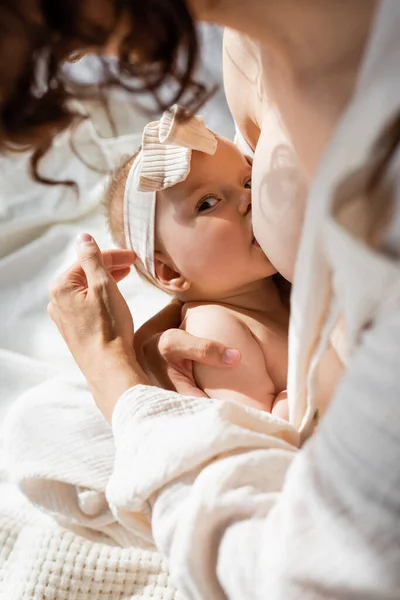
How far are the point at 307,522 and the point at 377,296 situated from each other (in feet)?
0.54

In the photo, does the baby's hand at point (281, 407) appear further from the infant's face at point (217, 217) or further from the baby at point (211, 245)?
the infant's face at point (217, 217)

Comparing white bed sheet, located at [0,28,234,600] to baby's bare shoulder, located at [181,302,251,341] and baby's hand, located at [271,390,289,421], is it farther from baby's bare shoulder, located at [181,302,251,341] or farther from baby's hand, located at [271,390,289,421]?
baby's hand, located at [271,390,289,421]

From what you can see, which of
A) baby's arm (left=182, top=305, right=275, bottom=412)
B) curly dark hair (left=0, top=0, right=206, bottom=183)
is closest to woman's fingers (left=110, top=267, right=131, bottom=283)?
baby's arm (left=182, top=305, right=275, bottom=412)

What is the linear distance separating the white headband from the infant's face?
0.9 inches

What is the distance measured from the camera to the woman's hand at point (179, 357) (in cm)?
89

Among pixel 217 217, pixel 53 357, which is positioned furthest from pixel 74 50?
pixel 53 357

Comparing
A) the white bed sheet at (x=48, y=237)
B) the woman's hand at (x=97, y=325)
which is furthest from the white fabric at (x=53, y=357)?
the woman's hand at (x=97, y=325)

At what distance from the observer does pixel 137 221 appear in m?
1.01

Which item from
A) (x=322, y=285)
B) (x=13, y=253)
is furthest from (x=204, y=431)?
(x=13, y=253)

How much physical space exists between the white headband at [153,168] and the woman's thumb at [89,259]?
0.10m

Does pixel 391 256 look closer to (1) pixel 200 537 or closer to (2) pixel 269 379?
(1) pixel 200 537

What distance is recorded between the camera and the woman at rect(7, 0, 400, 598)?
441mm

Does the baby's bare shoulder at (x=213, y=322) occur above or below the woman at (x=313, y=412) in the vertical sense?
below

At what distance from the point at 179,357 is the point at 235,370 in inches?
2.9
